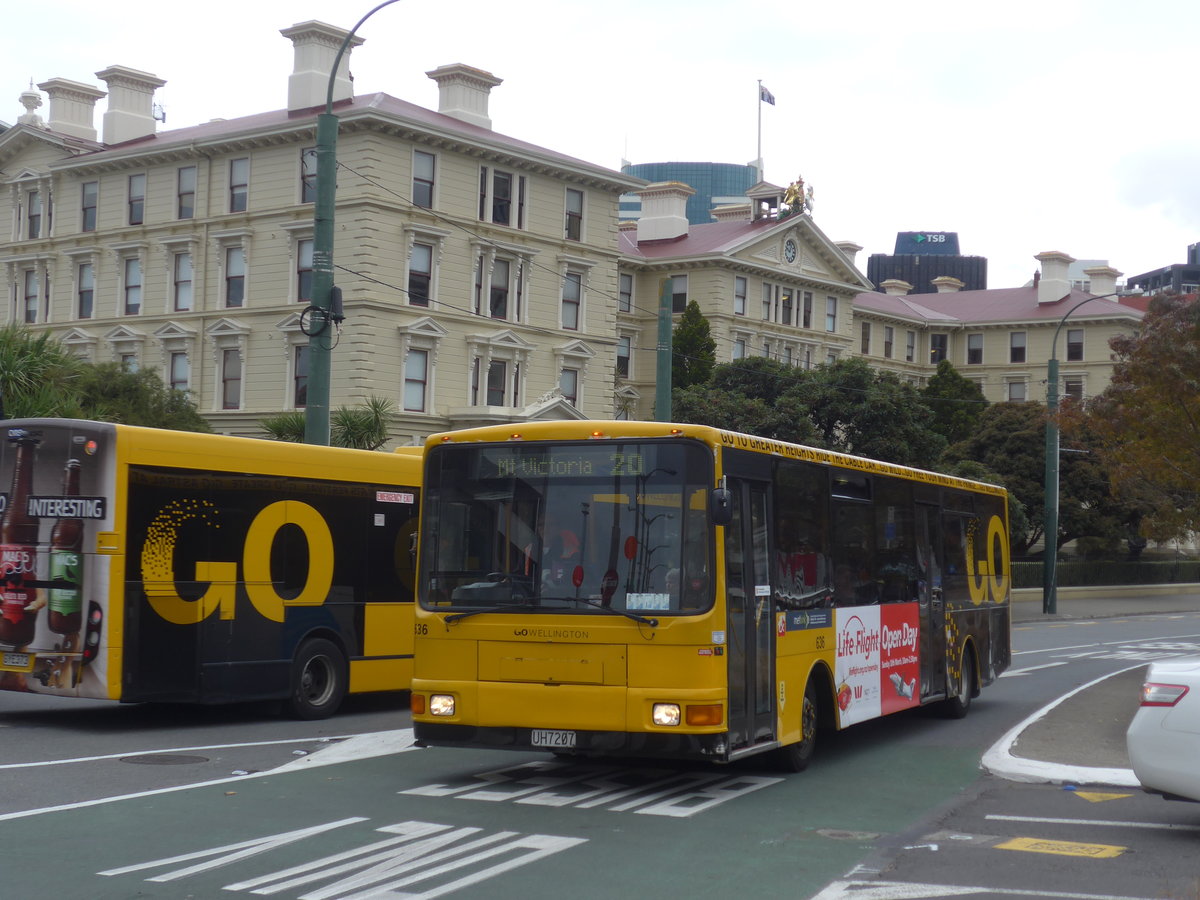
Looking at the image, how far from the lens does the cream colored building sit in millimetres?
48094

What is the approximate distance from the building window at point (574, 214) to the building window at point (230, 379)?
1292 cm

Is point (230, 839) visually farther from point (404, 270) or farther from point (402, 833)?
point (404, 270)

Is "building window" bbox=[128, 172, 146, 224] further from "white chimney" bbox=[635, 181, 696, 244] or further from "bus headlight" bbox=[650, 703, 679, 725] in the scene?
"bus headlight" bbox=[650, 703, 679, 725]

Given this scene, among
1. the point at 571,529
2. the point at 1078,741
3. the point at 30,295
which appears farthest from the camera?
the point at 30,295

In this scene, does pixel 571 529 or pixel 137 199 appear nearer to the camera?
pixel 571 529

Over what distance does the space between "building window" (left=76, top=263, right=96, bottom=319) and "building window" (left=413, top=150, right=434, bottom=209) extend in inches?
566

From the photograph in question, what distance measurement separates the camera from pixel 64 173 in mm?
55938

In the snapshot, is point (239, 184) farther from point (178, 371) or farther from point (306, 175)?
point (178, 371)

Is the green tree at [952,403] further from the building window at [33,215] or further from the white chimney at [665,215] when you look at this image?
the building window at [33,215]

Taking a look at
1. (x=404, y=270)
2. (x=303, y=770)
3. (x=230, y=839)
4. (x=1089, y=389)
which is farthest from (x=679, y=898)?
(x=1089, y=389)

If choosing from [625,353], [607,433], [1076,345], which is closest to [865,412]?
[625,353]

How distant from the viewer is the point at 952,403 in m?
80.6

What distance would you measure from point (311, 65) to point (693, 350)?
23.0 meters

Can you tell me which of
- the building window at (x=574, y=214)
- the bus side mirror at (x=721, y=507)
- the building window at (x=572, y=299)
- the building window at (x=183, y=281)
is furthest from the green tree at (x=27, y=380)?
the building window at (x=574, y=214)
